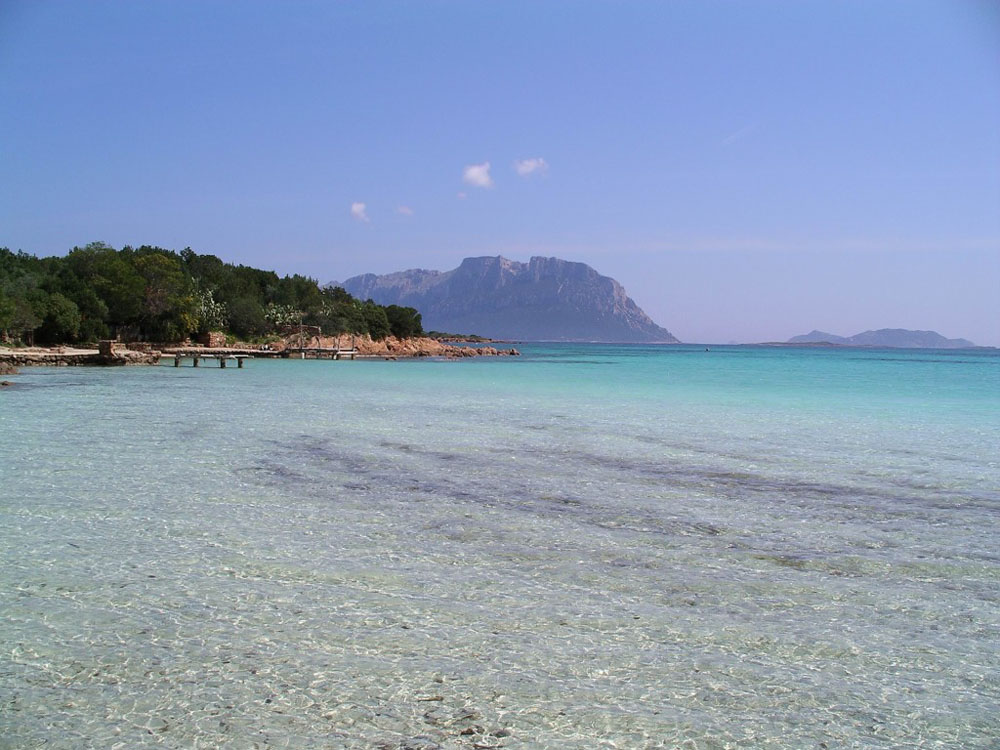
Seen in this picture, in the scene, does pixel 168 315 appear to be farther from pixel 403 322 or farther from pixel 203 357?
pixel 403 322

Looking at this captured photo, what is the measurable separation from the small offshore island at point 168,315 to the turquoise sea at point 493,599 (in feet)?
103

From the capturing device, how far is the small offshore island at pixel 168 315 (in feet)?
170

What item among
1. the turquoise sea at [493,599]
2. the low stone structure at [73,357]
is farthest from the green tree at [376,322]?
the turquoise sea at [493,599]

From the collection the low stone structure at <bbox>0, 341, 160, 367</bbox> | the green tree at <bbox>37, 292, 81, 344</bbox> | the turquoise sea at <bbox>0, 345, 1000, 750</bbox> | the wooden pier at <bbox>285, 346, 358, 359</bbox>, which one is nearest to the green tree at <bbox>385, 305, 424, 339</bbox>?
the wooden pier at <bbox>285, 346, 358, 359</bbox>

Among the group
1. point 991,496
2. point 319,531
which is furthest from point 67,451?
point 991,496

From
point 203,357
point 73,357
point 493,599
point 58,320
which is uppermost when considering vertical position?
point 58,320

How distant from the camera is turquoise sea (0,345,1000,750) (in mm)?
3971

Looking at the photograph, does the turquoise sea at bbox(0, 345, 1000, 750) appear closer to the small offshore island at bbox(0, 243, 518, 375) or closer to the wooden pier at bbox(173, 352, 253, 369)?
the small offshore island at bbox(0, 243, 518, 375)

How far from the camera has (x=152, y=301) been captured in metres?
66.8

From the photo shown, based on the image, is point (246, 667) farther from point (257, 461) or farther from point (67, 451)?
point (67, 451)

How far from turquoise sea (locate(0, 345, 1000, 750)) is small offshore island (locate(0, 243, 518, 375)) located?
31285mm

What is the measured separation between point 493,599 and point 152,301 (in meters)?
68.5

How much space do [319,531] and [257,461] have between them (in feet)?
15.7

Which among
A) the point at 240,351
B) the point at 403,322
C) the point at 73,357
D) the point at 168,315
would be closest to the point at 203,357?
the point at 73,357
